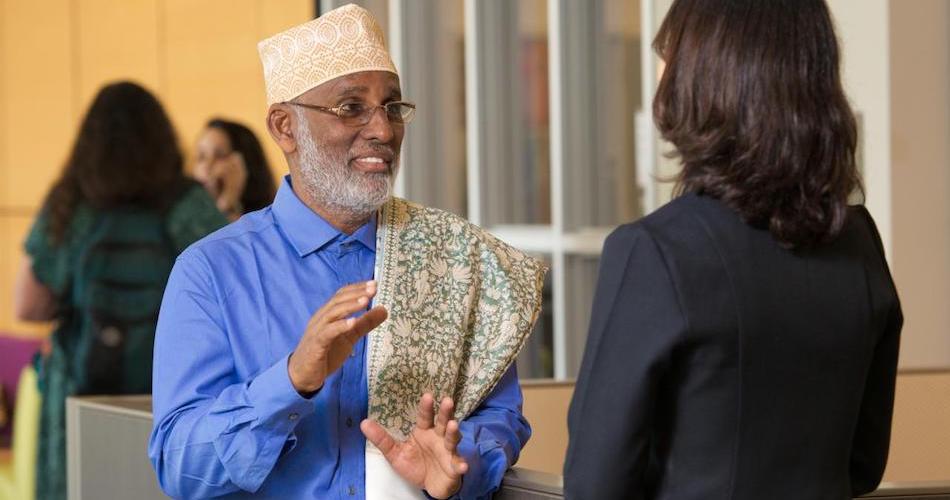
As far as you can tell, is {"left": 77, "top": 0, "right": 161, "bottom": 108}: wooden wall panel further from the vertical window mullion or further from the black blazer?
the black blazer

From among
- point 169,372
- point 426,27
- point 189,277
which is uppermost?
A: point 426,27

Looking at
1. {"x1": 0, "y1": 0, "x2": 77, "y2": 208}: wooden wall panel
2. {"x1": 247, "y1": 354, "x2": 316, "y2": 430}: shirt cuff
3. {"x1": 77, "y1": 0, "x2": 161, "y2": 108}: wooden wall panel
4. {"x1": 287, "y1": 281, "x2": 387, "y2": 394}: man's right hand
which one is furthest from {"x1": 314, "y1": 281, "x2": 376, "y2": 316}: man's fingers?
{"x1": 0, "y1": 0, "x2": 77, "y2": 208}: wooden wall panel

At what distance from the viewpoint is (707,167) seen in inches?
63.5

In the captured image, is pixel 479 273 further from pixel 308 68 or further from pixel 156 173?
pixel 156 173

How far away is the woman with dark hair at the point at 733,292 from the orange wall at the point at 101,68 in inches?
196

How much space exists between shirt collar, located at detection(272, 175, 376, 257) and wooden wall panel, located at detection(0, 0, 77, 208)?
6.76m

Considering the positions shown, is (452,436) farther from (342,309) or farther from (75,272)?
(75,272)

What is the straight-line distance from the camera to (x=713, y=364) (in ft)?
5.12

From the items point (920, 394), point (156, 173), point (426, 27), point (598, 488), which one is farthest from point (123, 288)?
point (598, 488)

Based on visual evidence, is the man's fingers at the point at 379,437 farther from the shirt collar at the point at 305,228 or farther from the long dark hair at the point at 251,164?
the long dark hair at the point at 251,164

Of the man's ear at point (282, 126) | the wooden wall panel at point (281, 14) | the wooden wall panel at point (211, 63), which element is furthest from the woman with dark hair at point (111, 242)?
the man's ear at point (282, 126)

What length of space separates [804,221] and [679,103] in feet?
0.63

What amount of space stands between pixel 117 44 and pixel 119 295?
145 inches

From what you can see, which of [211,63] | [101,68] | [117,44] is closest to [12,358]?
[101,68]
